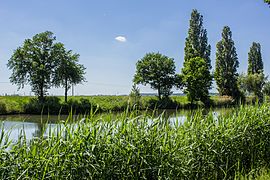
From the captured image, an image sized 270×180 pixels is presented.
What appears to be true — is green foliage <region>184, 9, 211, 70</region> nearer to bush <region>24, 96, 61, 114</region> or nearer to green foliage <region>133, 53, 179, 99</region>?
green foliage <region>133, 53, 179, 99</region>

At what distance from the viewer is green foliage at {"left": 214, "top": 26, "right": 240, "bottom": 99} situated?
44.3 metres

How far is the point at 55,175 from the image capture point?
8.93 feet

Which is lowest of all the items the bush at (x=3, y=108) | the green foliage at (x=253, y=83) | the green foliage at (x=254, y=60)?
the bush at (x=3, y=108)

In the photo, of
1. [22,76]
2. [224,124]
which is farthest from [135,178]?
[22,76]

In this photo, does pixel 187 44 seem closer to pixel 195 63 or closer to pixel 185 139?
pixel 195 63

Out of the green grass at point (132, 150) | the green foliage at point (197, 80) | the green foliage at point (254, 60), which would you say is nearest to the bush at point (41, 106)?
the green foliage at point (197, 80)

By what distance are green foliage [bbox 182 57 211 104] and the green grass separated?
3570 centimetres

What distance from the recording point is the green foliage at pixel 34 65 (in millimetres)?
31375

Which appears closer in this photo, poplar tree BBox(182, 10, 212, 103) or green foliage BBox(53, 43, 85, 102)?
green foliage BBox(53, 43, 85, 102)

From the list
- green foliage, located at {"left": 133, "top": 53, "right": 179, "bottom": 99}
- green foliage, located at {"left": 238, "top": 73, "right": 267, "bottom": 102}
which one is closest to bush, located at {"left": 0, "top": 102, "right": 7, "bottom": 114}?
green foliage, located at {"left": 133, "top": 53, "right": 179, "bottom": 99}

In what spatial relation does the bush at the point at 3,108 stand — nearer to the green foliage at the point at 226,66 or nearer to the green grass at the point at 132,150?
the green grass at the point at 132,150

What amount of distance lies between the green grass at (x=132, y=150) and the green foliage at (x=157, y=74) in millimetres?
35095

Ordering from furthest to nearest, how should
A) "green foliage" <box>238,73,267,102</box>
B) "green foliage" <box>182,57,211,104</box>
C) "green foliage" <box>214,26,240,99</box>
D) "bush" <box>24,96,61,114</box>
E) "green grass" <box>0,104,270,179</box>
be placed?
"green foliage" <box>238,73,267,102</box> < "green foliage" <box>214,26,240,99</box> < "green foliage" <box>182,57,211,104</box> < "bush" <box>24,96,61,114</box> < "green grass" <box>0,104,270,179</box>

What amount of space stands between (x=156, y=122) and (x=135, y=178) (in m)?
0.79
